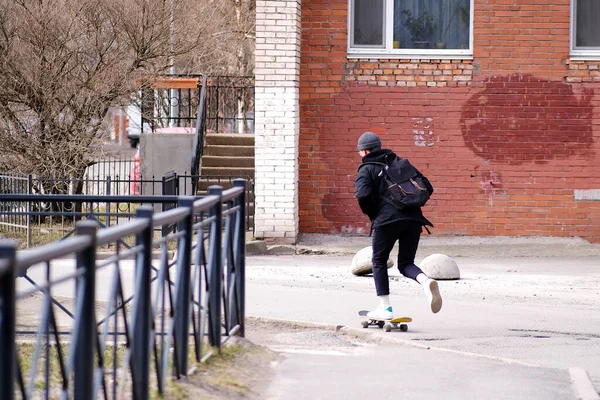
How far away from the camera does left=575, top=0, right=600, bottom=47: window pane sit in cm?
1558

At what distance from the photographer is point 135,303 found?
482cm

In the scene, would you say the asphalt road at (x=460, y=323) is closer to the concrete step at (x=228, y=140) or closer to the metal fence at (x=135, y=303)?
the metal fence at (x=135, y=303)

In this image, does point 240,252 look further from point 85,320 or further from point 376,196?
point 85,320

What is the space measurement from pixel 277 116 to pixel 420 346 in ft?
24.8

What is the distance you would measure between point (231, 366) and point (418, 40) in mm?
9844

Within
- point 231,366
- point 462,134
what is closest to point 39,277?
point 231,366

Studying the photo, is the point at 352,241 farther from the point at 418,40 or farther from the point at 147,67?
the point at 147,67

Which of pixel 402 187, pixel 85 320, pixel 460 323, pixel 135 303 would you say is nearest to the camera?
pixel 85 320

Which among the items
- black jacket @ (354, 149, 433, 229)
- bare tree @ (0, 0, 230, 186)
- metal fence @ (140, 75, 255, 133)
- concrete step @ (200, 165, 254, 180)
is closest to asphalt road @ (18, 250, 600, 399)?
black jacket @ (354, 149, 433, 229)

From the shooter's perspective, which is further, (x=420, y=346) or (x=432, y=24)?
(x=432, y=24)

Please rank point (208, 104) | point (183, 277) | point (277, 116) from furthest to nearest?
point (208, 104)
point (277, 116)
point (183, 277)

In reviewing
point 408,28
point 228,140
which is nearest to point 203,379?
point 408,28

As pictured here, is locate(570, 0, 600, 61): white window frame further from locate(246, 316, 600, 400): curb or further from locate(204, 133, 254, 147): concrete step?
locate(246, 316, 600, 400): curb

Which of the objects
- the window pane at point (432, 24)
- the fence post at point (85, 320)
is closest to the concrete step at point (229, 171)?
the window pane at point (432, 24)
